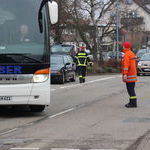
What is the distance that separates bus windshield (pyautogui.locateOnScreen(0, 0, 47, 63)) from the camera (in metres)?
12.2

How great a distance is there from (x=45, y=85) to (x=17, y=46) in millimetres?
1119

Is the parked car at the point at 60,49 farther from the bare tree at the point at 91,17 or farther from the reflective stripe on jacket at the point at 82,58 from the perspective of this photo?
the reflective stripe on jacket at the point at 82,58

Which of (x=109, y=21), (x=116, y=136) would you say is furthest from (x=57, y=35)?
(x=116, y=136)

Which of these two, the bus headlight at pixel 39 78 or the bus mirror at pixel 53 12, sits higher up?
the bus mirror at pixel 53 12

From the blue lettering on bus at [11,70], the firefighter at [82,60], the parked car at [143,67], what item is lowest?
the parked car at [143,67]

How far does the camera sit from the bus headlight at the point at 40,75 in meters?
12.3

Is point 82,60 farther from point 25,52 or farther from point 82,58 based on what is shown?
point 25,52

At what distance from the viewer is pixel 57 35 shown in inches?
1721

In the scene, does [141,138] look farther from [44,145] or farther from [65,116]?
[65,116]

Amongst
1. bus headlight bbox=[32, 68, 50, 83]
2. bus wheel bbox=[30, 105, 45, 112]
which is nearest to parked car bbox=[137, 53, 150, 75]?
bus wheel bbox=[30, 105, 45, 112]

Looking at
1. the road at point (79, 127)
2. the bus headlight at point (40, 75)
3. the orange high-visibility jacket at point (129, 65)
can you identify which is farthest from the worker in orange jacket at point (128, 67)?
the bus headlight at point (40, 75)

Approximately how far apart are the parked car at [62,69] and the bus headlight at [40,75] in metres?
13.0

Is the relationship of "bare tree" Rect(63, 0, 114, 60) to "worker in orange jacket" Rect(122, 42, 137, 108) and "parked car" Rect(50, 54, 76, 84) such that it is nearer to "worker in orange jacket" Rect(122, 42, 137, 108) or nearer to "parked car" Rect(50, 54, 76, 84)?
"parked car" Rect(50, 54, 76, 84)

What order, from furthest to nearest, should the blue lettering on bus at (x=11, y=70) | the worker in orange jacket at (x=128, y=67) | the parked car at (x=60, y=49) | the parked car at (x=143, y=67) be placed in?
1. the parked car at (x=60, y=49)
2. the parked car at (x=143, y=67)
3. the worker in orange jacket at (x=128, y=67)
4. the blue lettering on bus at (x=11, y=70)
